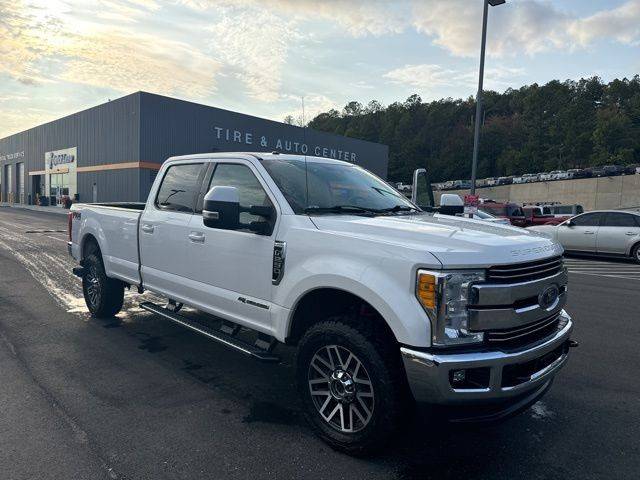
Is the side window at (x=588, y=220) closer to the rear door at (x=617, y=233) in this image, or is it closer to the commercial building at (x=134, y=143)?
the rear door at (x=617, y=233)

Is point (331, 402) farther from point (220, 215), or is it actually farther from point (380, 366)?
point (220, 215)

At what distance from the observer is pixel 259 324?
3799mm

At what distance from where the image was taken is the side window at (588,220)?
14.9m

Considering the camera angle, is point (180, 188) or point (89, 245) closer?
point (180, 188)

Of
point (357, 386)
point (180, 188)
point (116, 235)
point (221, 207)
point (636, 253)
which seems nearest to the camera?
point (357, 386)

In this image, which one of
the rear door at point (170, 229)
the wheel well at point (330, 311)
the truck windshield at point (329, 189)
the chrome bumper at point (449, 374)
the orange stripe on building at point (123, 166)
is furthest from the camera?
the orange stripe on building at point (123, 166)

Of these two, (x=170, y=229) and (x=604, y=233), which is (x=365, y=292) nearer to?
(x=170, y=229)

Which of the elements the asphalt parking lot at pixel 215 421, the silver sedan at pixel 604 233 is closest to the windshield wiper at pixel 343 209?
→ the asphalt parking lot at pixel 215 421

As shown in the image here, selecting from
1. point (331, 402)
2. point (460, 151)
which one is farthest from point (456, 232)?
point (460, 151)

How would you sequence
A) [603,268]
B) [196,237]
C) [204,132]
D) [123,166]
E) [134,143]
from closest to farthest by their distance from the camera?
[196,237] < [603,268] < [134,143] < [123,166] < [204,132]

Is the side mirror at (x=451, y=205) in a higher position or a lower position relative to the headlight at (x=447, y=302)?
higher

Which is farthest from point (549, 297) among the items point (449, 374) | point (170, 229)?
point (170, 229)

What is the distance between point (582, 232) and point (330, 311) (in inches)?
555

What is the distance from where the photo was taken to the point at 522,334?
2.96 meters
